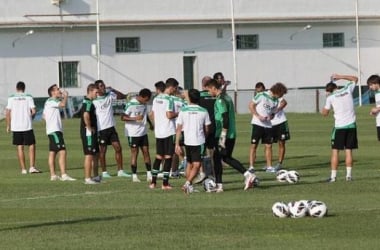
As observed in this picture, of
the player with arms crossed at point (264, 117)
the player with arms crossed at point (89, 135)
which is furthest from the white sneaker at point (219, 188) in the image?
the player with arms crossed at point (264, 117)

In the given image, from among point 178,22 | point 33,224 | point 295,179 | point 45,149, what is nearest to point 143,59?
point 178,22

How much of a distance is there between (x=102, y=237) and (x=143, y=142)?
10.1m

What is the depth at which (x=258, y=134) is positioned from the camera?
25812 mm

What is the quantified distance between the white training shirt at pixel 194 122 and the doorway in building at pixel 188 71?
52.1 m

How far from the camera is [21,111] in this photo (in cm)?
2681

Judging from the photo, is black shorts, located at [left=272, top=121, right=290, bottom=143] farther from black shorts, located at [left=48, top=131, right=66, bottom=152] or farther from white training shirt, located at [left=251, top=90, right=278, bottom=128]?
black shorts, located at [left=48, top=131, right=66, bottom=152]

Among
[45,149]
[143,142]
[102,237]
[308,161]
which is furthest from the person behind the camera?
[45,149]

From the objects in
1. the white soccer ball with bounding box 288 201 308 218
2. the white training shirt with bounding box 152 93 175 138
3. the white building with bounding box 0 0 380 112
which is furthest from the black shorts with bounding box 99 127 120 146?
the white building with bounding box 0 0 380 112

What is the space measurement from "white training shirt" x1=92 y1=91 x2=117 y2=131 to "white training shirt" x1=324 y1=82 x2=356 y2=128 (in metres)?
5.20

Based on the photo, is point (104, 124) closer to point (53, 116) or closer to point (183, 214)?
point (53, 116)

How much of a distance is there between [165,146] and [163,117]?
0.75 meters

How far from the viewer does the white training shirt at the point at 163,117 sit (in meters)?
22.3

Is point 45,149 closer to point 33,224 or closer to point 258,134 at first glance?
point 258,134

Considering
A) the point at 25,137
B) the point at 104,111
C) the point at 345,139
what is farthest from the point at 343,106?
the point at 25,137
